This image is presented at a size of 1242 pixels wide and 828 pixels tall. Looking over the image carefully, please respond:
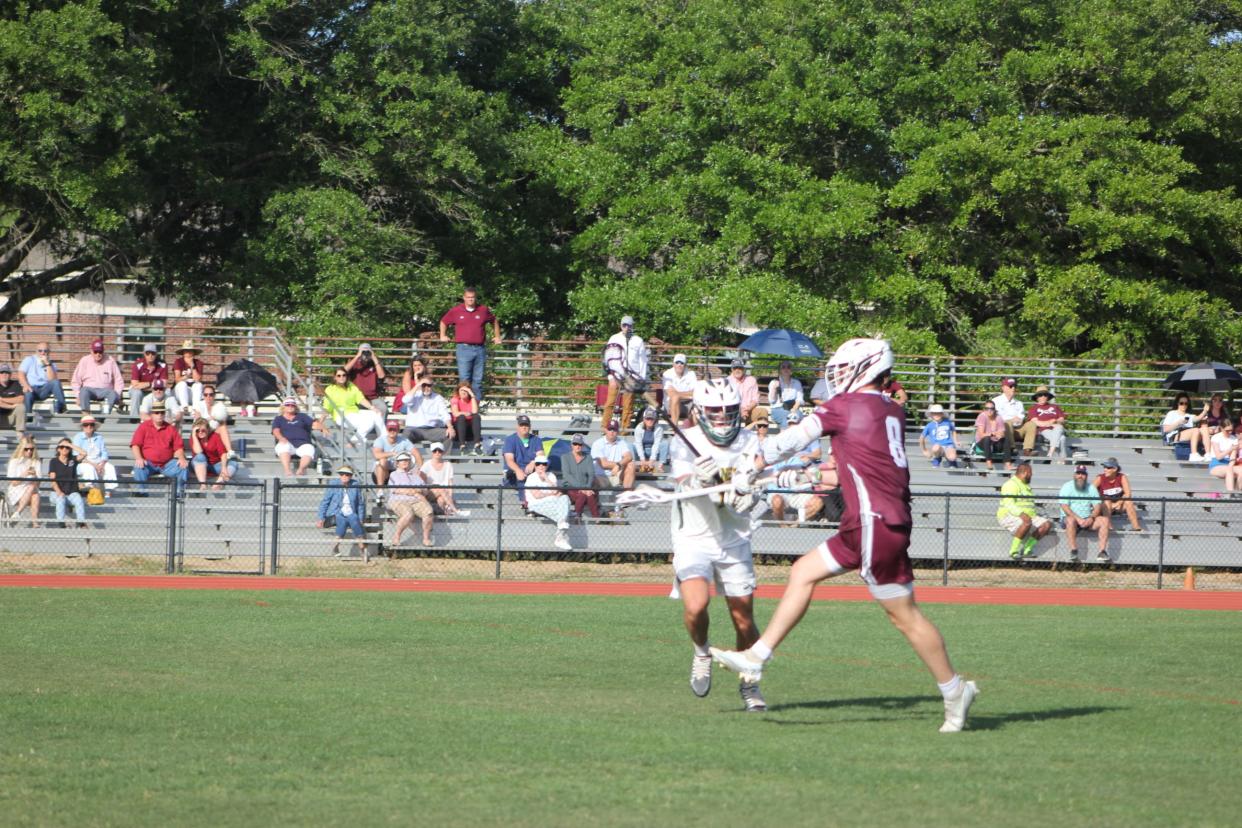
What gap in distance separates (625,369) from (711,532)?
14.6 meters

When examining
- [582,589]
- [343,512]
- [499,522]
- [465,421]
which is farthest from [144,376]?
[582,589]

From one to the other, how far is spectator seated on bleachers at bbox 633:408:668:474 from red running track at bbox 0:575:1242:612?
3.61 metres

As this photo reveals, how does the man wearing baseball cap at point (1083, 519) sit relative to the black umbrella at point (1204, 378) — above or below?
below

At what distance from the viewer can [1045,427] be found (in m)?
24.6

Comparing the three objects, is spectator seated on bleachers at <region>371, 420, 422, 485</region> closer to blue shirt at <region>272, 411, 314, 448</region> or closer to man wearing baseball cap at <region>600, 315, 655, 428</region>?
blue shirt at <region>272, 411, 314, 448</region>

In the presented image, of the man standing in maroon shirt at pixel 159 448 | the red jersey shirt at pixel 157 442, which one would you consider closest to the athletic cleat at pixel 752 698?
the man standing in maroon shirt at pixel 159 448

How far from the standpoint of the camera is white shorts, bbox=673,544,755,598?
859 centimetres

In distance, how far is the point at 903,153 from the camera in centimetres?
3086

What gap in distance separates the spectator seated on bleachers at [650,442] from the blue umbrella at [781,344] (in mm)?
3071

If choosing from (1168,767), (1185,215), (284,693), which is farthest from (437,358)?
(1168,767)

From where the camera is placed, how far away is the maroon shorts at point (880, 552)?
7.52 metres

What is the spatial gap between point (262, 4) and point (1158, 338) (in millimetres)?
20057

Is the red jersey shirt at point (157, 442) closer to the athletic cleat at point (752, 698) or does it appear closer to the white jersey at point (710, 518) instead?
the white jersey at point (710, 518)

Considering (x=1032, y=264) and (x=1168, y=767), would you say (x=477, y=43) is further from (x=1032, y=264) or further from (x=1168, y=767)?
(x=1168, y=767)
